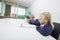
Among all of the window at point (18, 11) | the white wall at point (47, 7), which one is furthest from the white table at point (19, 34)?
the white wall at point (47, 7)

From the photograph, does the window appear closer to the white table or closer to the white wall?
the white wall

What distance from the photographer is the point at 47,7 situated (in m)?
2.60

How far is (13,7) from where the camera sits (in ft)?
8.21

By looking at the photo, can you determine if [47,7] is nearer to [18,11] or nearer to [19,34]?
[18,11]

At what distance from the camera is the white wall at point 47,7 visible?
2473mm

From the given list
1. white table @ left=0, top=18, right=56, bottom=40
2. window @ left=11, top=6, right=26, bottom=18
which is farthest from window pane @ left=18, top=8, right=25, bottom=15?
white table @ left=0, top=18, right=56, bottom=40

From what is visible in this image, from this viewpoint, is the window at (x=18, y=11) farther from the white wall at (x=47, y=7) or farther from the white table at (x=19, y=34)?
the white table at (x=19, y=34)

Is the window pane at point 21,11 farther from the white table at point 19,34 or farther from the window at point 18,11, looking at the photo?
the white table at point 19,34

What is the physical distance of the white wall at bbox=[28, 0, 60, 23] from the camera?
2473 mm

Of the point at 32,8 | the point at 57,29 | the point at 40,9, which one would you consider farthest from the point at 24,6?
the point at 57,29

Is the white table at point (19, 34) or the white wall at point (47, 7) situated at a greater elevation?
the white wall at point (47, 7)

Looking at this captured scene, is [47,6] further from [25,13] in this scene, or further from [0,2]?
[0,2]

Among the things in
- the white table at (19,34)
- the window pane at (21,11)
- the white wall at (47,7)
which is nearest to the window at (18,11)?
the window pane at (21,11)

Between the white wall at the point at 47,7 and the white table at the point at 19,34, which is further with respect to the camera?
the white wall at the point at 47,7
